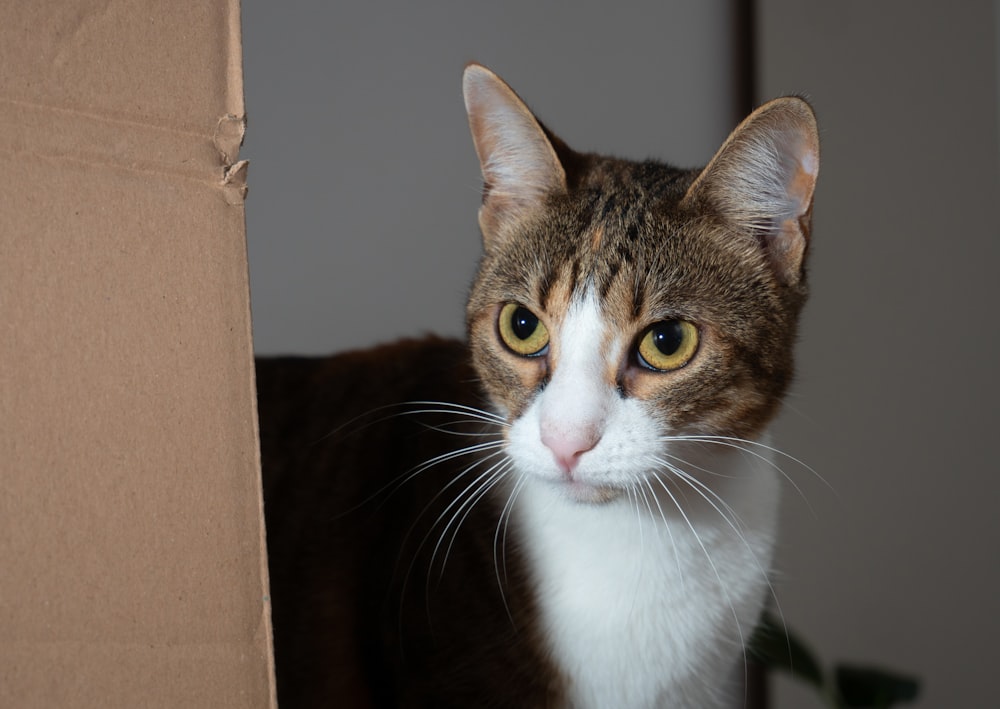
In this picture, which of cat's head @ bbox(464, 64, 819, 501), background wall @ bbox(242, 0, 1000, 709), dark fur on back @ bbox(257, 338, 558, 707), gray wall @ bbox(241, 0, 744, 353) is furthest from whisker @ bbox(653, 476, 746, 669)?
Answer: background wall @ bbox(242, 0, 1000, 709)

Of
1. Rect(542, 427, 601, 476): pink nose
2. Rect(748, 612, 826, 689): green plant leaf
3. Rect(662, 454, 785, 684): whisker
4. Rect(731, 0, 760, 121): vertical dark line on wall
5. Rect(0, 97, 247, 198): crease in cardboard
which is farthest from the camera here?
Rect(731, 0, 760, 121): vertical dark line on wall

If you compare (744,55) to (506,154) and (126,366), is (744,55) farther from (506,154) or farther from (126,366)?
(126,366)

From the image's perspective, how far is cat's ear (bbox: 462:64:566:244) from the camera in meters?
1.05

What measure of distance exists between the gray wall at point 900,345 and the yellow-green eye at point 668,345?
0.95 metres

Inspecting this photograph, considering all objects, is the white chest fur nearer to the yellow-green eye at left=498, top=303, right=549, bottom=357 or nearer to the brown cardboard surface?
the yellow-green eye at left=498, top=303, right=549, bottom=357

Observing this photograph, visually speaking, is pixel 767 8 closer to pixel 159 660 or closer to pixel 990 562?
pixel 990 562

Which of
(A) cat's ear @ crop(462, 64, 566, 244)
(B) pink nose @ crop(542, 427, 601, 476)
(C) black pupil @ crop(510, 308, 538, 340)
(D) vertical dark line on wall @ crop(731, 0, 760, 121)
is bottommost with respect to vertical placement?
(B) pink nose @ crop(542, 427, 601, 476)

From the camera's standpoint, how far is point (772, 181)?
1013 millimetres

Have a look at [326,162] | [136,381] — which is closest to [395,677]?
[136,381]

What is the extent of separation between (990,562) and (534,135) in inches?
57.4

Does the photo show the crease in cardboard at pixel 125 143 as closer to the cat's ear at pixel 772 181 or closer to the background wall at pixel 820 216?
the cat's ear at pixel 772 181

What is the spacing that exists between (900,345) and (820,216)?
1.09 feet

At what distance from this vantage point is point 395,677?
44.4 inches

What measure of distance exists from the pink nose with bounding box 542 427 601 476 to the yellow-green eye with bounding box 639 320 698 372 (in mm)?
123
